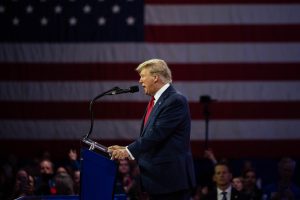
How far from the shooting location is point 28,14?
30.6ft

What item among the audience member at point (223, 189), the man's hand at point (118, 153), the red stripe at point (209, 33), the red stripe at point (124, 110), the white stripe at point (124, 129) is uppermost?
the red stripe at point (209, 33)

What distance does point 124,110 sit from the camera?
923 centimetres

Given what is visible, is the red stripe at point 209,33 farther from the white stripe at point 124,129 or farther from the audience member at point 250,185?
the audience member at point 250,185

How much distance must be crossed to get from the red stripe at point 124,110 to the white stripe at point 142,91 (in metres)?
0.06

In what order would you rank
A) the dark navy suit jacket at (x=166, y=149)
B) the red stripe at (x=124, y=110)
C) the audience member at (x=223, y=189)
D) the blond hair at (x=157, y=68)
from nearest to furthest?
the dark navy suit jacket at (x=166, y=149), the blond hair at (x=157, y=68), the audience member at (x=223, y=189), the red stripe at (x=124, y=110)

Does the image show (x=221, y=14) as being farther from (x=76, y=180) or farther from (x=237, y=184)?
(x=76, y=180)

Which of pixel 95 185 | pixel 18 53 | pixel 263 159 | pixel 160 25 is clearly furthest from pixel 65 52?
pixel 95 185

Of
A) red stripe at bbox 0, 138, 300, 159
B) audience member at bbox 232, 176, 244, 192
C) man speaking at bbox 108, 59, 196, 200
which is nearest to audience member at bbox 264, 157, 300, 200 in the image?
audience member at bbox 232, 176, 244, 192

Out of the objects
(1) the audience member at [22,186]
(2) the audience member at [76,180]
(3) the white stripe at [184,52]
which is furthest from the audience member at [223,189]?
(3) the white stripe at [184,52]

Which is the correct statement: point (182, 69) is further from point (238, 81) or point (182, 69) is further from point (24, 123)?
point (24, 123)

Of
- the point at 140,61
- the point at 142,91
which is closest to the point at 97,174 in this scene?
the point at 142,91

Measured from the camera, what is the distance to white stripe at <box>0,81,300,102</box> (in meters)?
9.12

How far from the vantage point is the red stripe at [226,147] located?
9.12 meters

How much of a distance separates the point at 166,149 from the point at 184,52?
481 cm
